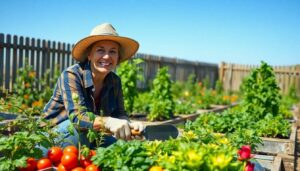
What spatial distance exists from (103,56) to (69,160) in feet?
4.52

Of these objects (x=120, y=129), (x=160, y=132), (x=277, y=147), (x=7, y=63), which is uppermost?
(x=7, y=63)

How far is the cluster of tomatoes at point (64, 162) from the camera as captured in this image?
89.3 inches

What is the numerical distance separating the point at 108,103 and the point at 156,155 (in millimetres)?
1661

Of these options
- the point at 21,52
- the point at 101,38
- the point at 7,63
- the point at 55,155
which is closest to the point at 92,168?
the point at 55,155

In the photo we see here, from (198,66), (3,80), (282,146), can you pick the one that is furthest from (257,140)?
(198,66)

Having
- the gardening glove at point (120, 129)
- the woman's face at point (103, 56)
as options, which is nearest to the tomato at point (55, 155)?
the gardening glove at point (120, 129)

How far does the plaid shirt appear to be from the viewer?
10.6 feet

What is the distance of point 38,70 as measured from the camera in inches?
352

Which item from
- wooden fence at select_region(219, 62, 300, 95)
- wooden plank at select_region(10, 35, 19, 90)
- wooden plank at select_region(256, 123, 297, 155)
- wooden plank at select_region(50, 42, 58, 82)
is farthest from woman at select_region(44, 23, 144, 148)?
wooden fence at select_region(219, 62, 300, 95)

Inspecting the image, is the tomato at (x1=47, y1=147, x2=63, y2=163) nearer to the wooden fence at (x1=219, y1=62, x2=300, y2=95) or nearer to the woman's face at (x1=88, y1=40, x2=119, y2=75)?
the woman's face at (x1=88, y1=40, x2=119, y2=75)

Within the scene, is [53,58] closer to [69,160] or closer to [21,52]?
[21,52]

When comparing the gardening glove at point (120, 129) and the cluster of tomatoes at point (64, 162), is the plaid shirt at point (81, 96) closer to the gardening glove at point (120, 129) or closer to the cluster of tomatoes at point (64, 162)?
the gardening glove at point (120, 129)

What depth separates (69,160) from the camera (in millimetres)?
2271

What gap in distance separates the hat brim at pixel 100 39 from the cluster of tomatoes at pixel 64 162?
1371 millimetres
